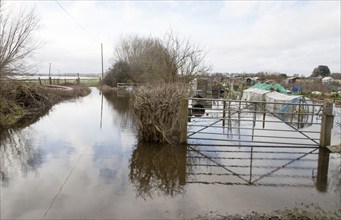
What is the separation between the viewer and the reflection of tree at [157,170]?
541 cm

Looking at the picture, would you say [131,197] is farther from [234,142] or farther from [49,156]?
[234,142]

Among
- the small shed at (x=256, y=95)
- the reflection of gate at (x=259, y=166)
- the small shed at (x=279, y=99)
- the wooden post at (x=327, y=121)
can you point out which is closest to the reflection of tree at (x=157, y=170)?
the reflection of gate at (x=259, y=166)

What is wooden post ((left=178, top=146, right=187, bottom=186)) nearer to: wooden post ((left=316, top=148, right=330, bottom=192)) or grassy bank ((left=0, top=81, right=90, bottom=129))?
wooden post ((left=316, top=148, right=330, bottom=192))

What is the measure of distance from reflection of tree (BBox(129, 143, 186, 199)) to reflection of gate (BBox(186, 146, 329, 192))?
252 mm

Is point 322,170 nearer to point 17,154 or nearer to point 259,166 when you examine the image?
point 259,166

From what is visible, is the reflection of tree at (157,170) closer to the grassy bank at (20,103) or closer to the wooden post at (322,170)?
the wooden post at (322,170)

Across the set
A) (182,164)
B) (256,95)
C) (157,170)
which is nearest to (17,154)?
(157,170)

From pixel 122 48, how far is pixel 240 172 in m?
48.9

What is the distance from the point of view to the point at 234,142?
30.6 ft

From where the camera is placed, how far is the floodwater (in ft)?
15.0

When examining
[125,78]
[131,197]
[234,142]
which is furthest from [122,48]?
[131,197]

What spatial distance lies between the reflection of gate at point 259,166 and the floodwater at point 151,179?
2cm

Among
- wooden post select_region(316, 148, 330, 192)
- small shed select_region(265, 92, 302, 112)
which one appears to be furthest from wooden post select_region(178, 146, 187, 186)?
small shed select_region(265, 92, 302, 112)

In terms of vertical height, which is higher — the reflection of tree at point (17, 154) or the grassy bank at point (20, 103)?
the grassy bank at point (20, 103)
